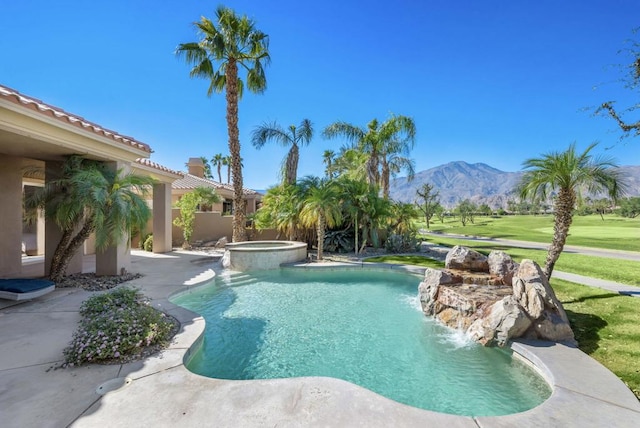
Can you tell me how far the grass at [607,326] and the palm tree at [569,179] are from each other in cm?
110

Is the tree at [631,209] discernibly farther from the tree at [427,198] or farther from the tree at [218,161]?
the tree at [218,161]

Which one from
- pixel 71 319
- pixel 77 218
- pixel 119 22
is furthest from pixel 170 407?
pixel 119 22

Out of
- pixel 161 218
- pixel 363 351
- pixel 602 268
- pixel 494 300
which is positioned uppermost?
pixel 161 218

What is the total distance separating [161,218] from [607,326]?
1791cm

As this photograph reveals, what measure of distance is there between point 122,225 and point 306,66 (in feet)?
41.0

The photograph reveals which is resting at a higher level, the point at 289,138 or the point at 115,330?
the point at 289,138

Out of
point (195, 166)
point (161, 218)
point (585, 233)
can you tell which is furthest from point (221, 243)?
point (585, 233)

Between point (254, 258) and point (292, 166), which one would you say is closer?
point (254, 258)

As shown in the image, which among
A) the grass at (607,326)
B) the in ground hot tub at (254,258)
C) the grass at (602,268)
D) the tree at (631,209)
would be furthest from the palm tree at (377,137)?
the tree at (631,209)

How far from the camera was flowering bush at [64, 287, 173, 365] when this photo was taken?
3988mm

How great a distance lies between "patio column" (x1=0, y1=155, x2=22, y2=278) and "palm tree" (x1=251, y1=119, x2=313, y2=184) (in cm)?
1198

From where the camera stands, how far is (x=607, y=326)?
5.70 m

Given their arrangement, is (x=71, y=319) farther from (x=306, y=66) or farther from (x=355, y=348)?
(x=306, y=66)

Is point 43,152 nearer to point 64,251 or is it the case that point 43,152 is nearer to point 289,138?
point 64,251
